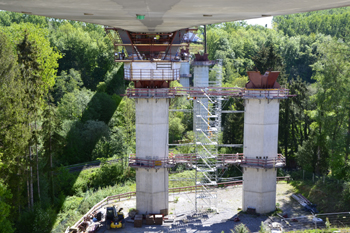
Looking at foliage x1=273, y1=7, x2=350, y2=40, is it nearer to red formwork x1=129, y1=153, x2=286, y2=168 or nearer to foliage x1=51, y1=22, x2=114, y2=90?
foliage x1=51, y1=22, x2=114, y2=90

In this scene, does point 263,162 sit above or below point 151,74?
below

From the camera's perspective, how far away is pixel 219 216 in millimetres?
27219

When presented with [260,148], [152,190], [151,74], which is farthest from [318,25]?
[152,190]

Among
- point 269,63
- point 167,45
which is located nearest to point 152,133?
point 167,45

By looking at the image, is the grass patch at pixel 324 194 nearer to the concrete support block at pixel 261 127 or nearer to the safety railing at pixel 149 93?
the concrete support block at pixel 261 127

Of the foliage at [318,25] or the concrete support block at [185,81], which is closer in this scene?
the concrete support block at [185,81]

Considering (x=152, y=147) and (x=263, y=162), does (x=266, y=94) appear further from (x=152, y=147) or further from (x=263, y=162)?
(x=152, y=147)

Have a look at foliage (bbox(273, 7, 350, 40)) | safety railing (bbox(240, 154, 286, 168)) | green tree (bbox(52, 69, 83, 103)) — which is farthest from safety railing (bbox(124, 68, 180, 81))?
foliage (bbox(273, 7, 350, 40))

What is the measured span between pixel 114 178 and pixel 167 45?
57.9 ft

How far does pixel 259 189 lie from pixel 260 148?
2.95m

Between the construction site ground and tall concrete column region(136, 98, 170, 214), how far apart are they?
64.6 inches

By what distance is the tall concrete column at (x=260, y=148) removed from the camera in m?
26.6

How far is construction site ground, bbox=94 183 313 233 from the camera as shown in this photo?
82.1 ft

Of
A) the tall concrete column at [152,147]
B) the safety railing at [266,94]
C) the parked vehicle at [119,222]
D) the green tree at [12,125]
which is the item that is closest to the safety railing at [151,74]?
the tall concrete column at [152,147]
